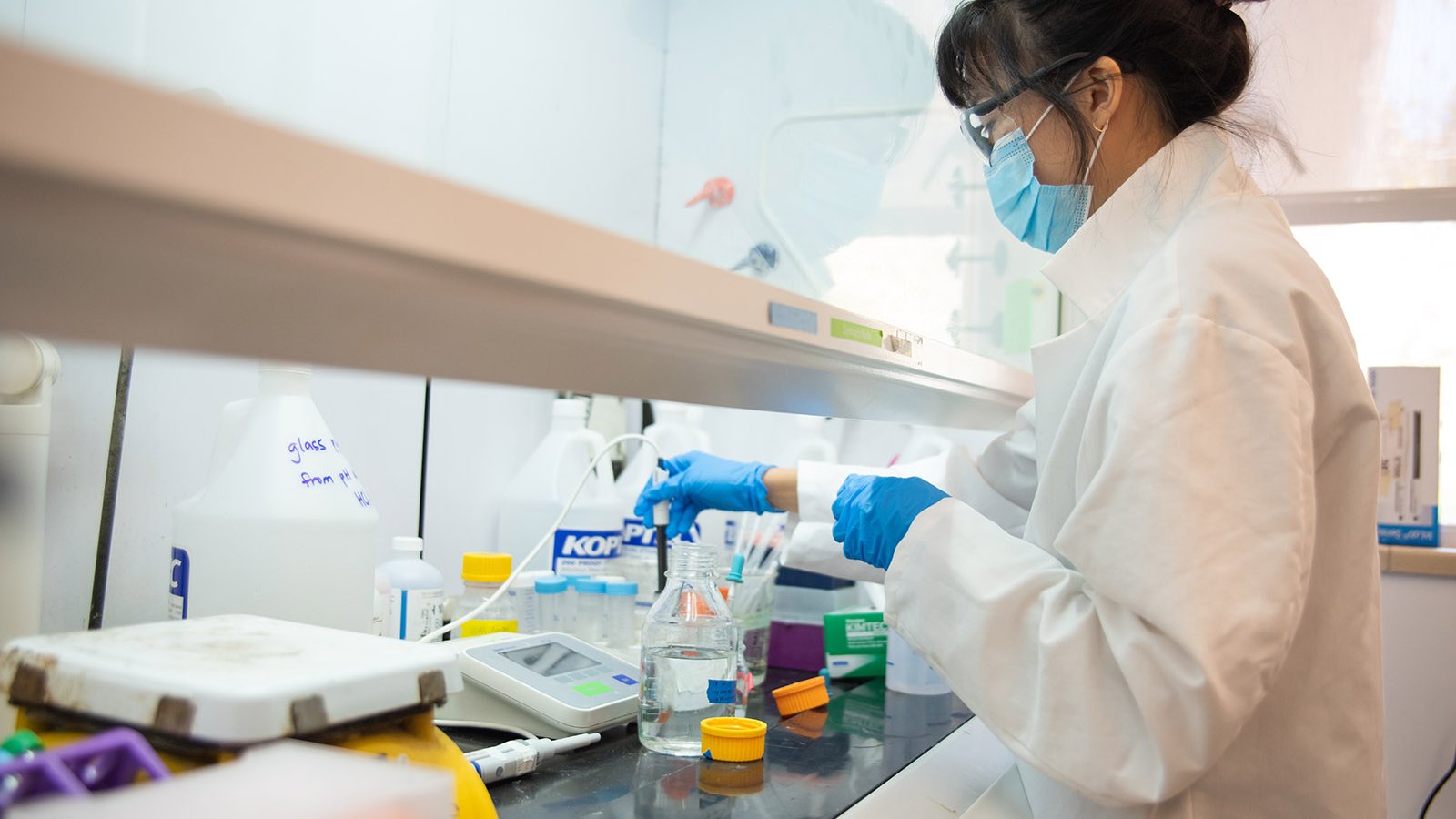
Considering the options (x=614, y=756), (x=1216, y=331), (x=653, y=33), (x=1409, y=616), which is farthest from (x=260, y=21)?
(x=1409, y=616)

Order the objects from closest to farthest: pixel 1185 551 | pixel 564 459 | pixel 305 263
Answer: pixel 305 263
pixel 1185 551
pixel 564 459

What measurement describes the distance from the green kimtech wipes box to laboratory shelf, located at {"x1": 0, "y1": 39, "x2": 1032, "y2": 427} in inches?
33.8

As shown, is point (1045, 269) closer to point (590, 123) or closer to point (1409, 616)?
point (590, 123)

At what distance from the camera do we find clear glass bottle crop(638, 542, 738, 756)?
120 centimetres

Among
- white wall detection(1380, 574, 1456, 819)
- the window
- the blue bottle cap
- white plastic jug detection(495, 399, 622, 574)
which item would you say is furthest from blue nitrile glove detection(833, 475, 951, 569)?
the window

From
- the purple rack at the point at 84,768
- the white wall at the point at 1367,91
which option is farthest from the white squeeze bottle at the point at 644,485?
the white wall at the point at 1367,91

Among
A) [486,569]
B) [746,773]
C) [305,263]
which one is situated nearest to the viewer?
[305,263]

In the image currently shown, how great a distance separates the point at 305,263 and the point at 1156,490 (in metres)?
0.64

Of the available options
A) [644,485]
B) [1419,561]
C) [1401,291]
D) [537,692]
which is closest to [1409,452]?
[1419,561]

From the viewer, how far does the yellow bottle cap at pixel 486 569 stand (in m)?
1.47

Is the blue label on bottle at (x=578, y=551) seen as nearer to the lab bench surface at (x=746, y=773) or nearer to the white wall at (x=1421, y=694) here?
the lab bench surface at (x=746, y=773)

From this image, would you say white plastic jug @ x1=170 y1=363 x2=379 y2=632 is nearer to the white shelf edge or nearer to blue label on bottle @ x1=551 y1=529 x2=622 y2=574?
blue label on bottle @ x1=551 y1=529 x2=622 y2=574

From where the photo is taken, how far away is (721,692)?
1.22 meters

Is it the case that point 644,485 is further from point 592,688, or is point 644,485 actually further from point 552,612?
point 592,688
